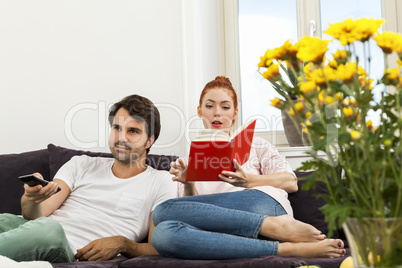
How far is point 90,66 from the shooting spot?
2.89 metres

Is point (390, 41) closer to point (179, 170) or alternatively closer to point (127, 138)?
point (179, 170)

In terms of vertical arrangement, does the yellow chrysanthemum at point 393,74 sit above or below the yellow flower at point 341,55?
below

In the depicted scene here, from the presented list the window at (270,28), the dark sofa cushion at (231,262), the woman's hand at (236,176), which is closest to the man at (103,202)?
the dark sofa cushion at (231,262)

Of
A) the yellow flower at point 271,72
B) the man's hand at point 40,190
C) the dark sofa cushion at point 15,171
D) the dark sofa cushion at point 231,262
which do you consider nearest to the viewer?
the yellow flower at point 271,72

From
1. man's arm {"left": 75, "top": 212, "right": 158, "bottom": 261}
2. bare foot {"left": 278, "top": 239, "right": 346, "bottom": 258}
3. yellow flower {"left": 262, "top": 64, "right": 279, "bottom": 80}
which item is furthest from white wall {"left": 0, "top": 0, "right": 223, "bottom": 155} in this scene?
yellow flower {"left": 262, "top": 64, "right": 279, "bottom": 80}

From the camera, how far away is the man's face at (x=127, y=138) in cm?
222

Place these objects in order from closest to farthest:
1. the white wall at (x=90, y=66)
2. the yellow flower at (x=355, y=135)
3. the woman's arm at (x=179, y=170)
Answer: the yellow flower at (x=355, y=135)
the woman's arm at (x=179, y=170)
the white wall at (x=90, y=66)

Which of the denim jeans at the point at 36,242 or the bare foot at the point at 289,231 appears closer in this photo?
the denim jeans at the point at 36,242

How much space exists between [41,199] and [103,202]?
12.2 inches

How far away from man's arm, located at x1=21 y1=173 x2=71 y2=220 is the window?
141 centimetres

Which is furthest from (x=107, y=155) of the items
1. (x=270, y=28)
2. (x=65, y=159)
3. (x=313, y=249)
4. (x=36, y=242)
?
(x=270, y=28)

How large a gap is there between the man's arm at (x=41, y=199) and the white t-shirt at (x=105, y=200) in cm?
3

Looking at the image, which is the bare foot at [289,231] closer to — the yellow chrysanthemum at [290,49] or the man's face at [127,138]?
the man's face at [127,138]

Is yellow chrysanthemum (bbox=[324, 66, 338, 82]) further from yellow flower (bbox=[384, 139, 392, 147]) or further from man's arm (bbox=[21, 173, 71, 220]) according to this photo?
man's arm (bbox=[21, 173, 71, 220])
